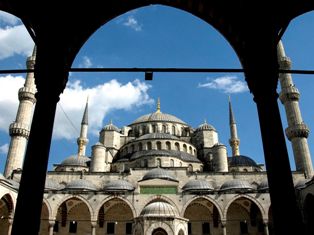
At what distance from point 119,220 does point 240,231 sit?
35.5 feet

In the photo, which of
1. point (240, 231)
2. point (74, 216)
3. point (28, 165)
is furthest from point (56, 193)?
point (28, 165)

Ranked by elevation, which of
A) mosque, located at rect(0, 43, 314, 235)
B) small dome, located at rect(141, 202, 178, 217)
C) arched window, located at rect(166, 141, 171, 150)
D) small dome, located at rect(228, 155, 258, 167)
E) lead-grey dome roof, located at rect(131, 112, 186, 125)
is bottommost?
small dome, located at rect(141, 202, 178, 217)

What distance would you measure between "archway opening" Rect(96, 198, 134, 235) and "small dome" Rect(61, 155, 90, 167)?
949 centimetres

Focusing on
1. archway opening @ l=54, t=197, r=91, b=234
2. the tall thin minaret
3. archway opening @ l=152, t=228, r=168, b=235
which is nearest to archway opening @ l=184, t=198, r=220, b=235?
archway opening @ l=54, t=197, r=91, b=234

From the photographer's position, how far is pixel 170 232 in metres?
18.9

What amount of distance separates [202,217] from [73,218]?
11.7 metres

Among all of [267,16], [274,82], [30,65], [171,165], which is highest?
[30,65]

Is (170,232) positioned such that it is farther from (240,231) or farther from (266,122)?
(266,122)

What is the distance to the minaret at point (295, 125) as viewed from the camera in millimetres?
29344

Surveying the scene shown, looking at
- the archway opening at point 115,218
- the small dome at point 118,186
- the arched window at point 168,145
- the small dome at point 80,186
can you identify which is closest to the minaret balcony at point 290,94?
the arched window at point 168,145

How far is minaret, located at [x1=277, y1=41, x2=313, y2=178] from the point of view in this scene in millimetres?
29344

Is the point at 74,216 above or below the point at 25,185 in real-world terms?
above

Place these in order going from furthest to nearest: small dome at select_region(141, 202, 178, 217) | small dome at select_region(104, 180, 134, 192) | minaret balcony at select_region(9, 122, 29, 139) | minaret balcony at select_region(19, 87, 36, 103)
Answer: minaret balcony at select_region(19, 87, 36, 103), minaret balcony at select_region(9, 122, 29, 139), small dome at select_region(104, 180, 134, 192), small dome at select_region(141, 202, 178, 217)

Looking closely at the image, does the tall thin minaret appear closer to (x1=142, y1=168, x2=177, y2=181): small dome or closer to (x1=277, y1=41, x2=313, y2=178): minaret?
(x1=142, y1=168, x2=177, y2=181): small dome
